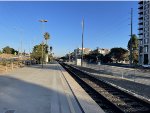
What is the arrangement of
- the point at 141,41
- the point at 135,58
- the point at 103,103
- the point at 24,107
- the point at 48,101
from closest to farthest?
the point at 24,107, the point at 48,101, the point at 103,103, the point at 141,41, the point at 135,58

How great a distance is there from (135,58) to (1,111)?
134 m

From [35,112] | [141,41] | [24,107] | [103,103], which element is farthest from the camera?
[141,41]

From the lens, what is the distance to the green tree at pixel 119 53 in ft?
536

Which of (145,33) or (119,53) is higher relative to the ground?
(145,33)

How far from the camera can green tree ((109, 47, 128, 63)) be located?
163 meters

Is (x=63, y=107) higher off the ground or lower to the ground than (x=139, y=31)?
lower

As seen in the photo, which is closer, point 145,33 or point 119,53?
point 145,33

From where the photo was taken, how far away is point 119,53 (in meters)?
165

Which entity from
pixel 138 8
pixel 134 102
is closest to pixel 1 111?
pixel 134 102

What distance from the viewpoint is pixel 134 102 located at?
565 inches

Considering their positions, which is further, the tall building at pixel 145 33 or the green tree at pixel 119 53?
the green tree at pixel 119 53

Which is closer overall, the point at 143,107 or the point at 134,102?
the point at 143,107

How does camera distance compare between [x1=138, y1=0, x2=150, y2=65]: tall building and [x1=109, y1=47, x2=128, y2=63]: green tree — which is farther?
[x1=109, y1=47, x2=128, y2=63]: green tree

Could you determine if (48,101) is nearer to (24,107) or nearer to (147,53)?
(24,107)
